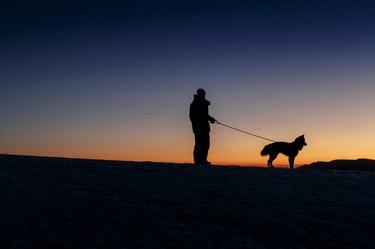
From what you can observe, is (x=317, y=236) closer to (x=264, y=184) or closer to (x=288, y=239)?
(x=288, y=239)

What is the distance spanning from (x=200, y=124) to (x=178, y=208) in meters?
6.45

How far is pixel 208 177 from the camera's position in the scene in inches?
333

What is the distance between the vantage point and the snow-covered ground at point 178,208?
209 inches

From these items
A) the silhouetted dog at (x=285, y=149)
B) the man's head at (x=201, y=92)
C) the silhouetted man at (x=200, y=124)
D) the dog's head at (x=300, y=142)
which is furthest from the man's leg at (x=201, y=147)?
the dog's head at (x=300, y=142)

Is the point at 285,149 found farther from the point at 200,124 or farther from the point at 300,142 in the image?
the point at 200,124

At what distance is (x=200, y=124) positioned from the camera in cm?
1274

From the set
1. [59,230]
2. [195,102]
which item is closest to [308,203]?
[59,230]

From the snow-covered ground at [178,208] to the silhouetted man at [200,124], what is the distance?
3535mm

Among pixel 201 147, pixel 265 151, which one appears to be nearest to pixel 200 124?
pixel 201 147

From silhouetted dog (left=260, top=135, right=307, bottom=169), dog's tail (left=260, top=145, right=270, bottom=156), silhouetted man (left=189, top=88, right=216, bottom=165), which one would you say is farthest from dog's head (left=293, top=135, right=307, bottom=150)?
silhouetted man (left=189, top=88, right=216, bottom=165)

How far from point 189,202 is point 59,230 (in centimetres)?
200

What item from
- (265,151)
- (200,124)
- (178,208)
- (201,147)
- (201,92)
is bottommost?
(178,208)

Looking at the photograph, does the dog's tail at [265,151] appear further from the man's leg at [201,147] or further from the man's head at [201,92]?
the man's head at [201,92]

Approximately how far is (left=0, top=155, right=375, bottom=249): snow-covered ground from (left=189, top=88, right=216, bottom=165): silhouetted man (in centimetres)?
354
